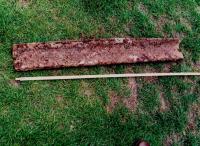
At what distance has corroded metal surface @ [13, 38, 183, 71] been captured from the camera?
4348 mm

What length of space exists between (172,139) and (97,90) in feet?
3.63

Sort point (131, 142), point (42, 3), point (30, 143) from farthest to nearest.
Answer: point (42, 3) < point (131, 142) < point (30, 143)

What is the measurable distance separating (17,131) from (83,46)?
131cm

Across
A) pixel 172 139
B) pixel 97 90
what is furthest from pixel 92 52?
pixel 172 139

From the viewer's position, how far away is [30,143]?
4.00 meters

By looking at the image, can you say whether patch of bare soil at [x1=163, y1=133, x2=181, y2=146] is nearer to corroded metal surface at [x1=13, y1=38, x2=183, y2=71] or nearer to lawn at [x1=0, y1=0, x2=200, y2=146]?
lawn at [x1=0, y1=0, x2=200, y2=146]

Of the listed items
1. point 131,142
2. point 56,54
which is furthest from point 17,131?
point 131,142

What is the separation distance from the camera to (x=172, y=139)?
4.54 meters

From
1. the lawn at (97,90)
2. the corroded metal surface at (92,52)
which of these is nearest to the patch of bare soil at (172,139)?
the lawn at (97,90)

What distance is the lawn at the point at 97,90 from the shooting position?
4.14 metres

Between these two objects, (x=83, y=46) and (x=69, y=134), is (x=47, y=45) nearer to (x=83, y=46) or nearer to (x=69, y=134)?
(x=83, y=46)

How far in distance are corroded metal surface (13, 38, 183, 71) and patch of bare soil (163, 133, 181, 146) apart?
0.98 metres

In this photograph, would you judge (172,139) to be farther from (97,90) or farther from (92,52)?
(92,52)

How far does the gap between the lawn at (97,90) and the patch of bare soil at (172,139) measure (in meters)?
0.01
